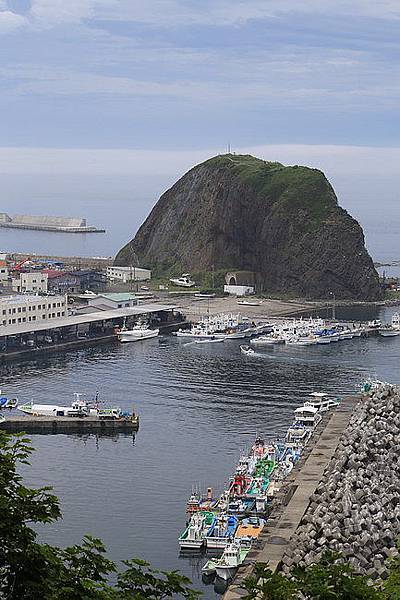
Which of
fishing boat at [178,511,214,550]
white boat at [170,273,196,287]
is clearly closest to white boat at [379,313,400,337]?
white boat at [170,273,196,287]

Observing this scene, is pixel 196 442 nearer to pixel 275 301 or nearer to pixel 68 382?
pixel 68 382

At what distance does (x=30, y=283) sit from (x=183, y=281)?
10.0m

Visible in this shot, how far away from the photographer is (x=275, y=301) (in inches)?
2211

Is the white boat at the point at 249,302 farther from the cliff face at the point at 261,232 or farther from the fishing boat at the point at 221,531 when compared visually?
the fishing boat at the point at 221,531

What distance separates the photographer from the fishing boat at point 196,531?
18.3 m

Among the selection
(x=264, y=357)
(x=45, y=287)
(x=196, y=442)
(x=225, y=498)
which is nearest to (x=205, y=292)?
(x=45, y=287)

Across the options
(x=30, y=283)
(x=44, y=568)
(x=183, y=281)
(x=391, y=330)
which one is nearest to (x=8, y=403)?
(x=391, y=330)

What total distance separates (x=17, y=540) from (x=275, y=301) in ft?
161

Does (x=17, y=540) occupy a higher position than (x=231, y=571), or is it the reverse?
(x=17, y=540)

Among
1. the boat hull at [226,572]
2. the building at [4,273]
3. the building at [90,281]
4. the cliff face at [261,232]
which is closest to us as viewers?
the boat hull at [226,572]

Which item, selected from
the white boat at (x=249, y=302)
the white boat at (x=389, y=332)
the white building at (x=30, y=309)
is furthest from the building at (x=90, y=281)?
the white boat at (x=389, y=332)

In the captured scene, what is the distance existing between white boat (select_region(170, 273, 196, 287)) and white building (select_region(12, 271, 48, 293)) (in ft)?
29.1

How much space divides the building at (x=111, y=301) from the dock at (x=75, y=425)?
20.7 m

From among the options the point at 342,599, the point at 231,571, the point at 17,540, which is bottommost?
the point at 231,571
